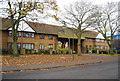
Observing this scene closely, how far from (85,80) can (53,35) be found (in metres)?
29.1

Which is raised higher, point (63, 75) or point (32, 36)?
point (32, 36)

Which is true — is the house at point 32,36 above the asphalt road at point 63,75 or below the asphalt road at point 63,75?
above

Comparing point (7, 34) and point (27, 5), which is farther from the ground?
point (27, 5)

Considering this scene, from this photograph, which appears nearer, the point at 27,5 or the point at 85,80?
the point at 85,80

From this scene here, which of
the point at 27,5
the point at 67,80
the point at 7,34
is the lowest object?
the point at 67,80

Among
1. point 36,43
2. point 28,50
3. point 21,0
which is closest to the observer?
point 21,0

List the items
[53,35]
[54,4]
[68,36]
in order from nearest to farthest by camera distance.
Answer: [54,4] → [53,35] → [68,36]

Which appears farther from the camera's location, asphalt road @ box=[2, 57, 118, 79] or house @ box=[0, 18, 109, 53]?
house @ box=[0, 18, 109, 53]

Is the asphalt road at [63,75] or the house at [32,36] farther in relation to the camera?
the house at [32,36]

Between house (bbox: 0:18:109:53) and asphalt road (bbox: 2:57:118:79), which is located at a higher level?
house (bbox: 0:18:109:53)

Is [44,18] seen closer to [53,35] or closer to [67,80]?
[67,80]

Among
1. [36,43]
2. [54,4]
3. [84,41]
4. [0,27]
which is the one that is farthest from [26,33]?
[84,41]

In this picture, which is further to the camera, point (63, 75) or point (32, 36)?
point (32, 36)

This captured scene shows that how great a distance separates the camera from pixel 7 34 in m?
28.5
